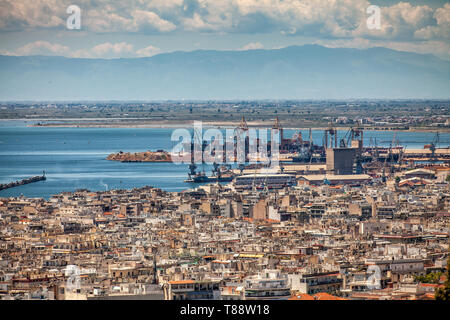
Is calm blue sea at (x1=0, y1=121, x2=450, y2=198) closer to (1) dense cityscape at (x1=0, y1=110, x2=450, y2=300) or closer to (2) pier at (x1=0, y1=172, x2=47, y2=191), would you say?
(2) pier at (x1=0, y1=172, x2=47, y2=191)

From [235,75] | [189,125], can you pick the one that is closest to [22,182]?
[189,125]

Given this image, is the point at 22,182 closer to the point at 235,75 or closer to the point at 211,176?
the point at 211,176

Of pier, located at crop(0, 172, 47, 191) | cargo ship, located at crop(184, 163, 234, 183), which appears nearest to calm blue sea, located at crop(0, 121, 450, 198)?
pier, located at crop(0, 172, 47, 191)

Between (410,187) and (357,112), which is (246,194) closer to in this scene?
(410,187)

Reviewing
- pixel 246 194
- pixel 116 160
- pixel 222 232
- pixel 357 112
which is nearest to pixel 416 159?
pixel 116 160

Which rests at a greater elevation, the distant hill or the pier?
the distant hill

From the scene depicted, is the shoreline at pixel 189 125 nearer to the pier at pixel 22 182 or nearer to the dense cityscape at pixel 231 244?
the pier at pixel 22 182

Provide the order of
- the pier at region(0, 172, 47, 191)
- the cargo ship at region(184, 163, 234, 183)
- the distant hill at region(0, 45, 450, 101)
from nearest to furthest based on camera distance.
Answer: the pier at region(0, 172, 47, 191) < the cargo ship at region(184, 163, 234, 183) < the distant hill at region(0, 45, 450, 101)
